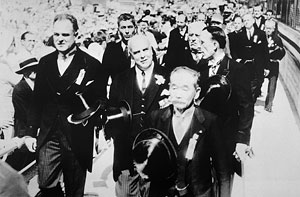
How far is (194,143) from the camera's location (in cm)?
207

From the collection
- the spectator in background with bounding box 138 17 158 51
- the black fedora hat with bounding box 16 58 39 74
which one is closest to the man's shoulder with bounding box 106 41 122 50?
the spectator in background with bounding box 138 17 158 51

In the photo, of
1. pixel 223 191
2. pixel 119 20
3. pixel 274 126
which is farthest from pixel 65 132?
pixel 274 126

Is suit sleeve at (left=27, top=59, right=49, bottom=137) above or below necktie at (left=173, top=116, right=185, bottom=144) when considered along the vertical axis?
above

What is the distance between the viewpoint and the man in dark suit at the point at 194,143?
2.07 metres

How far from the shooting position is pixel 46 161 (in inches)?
84.6

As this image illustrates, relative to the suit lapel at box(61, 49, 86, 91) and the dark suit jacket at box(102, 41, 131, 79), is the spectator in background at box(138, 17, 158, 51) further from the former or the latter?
the suit lapel at box(61, 49, 86, 91)

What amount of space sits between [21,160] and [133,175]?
0.53m

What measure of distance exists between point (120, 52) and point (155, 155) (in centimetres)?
49

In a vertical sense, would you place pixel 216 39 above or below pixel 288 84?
above

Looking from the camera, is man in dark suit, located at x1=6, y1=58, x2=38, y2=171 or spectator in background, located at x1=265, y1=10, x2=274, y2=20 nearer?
spectator in background, located at x1=265, y1=10, x2=274, y2=20

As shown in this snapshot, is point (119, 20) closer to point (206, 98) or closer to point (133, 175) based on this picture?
point (206, 98)

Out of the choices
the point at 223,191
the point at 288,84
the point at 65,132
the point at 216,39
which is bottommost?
the point at 223,191

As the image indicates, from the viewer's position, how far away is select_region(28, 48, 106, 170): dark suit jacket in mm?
2117

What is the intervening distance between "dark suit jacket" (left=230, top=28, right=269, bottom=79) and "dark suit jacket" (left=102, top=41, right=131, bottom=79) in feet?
1.60
